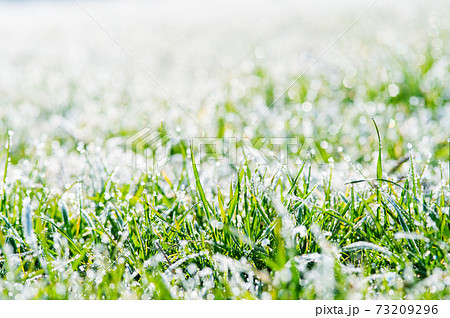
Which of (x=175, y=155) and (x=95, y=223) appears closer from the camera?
(x=95, y=223)

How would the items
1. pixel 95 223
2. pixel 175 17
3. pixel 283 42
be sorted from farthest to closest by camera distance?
pixel 175 17 → pixel 283 42 → pixel 95 223

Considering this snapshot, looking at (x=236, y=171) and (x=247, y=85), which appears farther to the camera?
(x=247, y=85)

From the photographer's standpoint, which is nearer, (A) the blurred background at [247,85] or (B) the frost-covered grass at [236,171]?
(B) the frost-covered grass at [236,171]

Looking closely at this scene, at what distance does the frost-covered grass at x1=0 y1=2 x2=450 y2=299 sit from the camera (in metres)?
1.08

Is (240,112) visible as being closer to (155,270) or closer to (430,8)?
(155,270)

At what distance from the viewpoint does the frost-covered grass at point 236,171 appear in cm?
108

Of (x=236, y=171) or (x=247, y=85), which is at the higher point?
(x=247, y=85)

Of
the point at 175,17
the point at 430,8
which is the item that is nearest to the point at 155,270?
the point at 430,8

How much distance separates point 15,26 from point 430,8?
4959 mm

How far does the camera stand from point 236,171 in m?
1.63

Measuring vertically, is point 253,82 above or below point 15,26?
below

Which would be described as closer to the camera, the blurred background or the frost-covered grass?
the frost-covered grass
